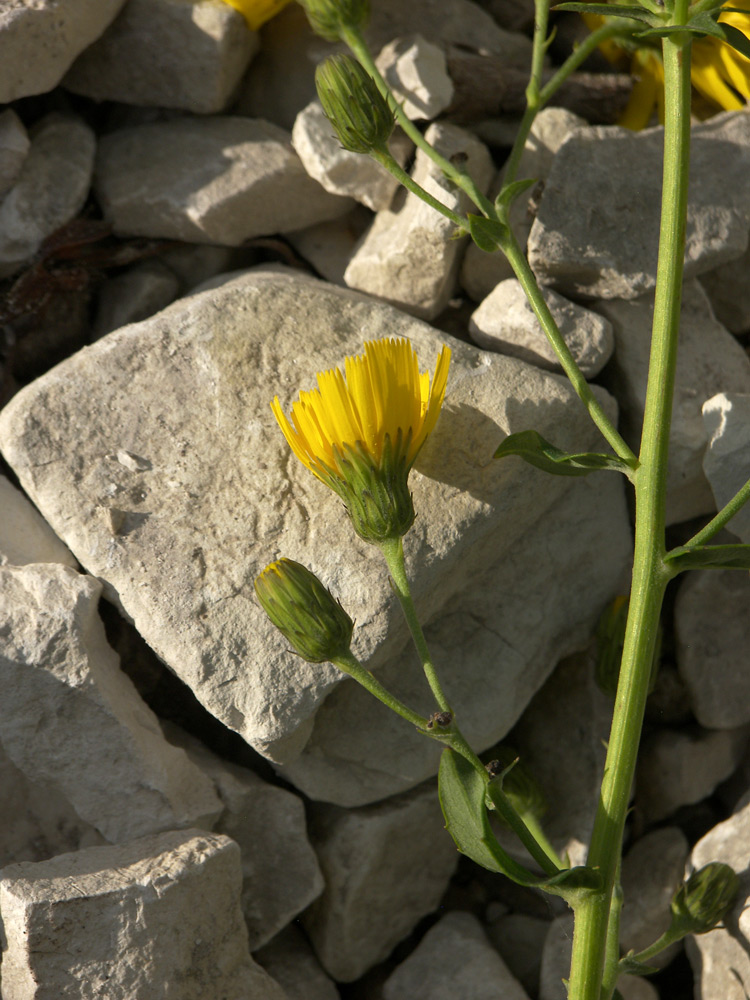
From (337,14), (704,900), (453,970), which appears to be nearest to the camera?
(704,900)

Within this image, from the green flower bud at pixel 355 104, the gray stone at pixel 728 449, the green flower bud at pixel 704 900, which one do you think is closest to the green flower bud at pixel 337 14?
the green flower bud at pixel 355 104

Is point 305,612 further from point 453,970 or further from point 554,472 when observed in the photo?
point 453,970

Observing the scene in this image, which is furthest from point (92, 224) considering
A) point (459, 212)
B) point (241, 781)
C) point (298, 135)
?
point (241, 781)

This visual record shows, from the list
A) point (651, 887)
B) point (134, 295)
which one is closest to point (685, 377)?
point (651, 887)

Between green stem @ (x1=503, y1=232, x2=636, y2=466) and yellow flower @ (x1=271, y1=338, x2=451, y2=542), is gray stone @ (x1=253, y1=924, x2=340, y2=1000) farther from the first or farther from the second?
green stem @ (x1=503, y1=232, x2=636, y2=466)

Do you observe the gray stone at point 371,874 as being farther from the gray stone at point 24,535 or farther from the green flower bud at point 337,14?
the green flower bud at point 337,14

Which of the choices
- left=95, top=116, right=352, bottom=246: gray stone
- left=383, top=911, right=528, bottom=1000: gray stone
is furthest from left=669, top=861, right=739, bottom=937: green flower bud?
left=95, top=116, right=352, bottom=246: gray stone
